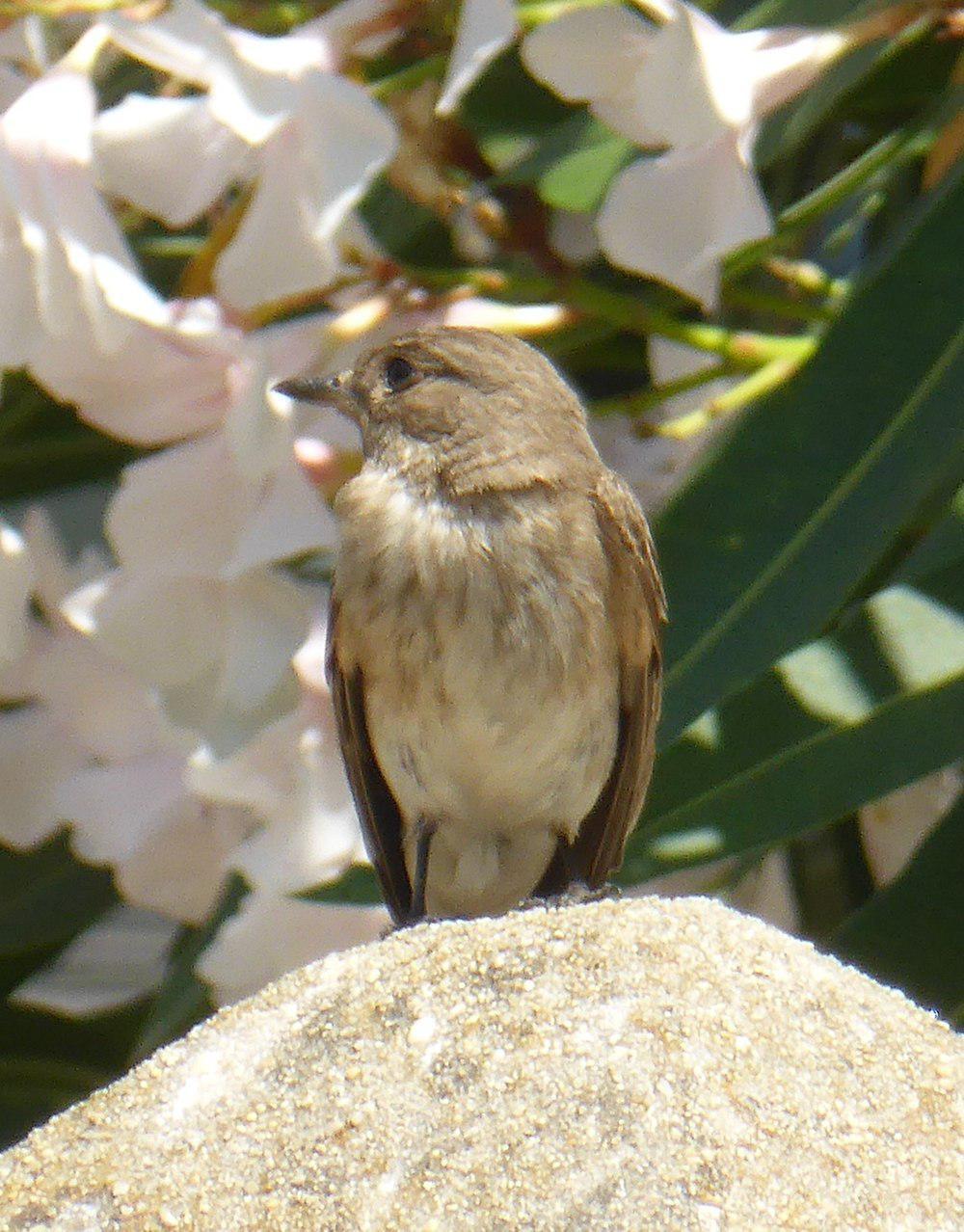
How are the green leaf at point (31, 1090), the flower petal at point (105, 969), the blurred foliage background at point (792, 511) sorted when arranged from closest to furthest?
the blurred foliage background at point (792, 511) → the green leaf at point (31, 1090) → the flower petal at point (105, 969)

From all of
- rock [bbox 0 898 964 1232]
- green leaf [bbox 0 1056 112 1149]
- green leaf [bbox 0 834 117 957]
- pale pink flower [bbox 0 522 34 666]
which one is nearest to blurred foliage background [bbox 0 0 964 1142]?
pale pink flower [bbox 0 522 34 666]

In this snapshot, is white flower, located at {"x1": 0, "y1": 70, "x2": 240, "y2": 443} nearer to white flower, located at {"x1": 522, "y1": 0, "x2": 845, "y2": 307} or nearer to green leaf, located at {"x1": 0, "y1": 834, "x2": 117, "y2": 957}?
white flower, located at {"x1": 522, "y1": 0, "x2": 845, "y2": 307}

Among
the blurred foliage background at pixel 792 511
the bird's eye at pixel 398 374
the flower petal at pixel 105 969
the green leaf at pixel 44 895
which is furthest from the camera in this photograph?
the flower petal at pixel 105 969

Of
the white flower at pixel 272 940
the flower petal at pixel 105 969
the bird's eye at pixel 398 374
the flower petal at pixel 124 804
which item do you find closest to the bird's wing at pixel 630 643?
the bird's eye at pixel 398 374

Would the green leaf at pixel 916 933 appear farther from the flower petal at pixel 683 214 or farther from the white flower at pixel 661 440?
the flower petal at pixel 683 214

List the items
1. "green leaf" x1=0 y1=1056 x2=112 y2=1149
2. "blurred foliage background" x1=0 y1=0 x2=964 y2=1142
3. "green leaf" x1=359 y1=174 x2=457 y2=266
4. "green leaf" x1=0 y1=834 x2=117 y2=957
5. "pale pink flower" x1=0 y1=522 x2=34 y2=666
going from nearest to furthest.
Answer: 1. "pale pink flower" x1=0 y1=522 x2=34 y2=666
2. "blurred foliage background" x1=0 y1=0 x2=964 y2=1142
3. "green leaf" x1=359 y1=174 x2=457 y2=266
4. "green leaf" x1=0 y1=834 x2=117 y2=957
5. "green leaf" x1=0 y1=1056 x2=112 y2=1149

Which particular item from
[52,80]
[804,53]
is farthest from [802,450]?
[52,80]
